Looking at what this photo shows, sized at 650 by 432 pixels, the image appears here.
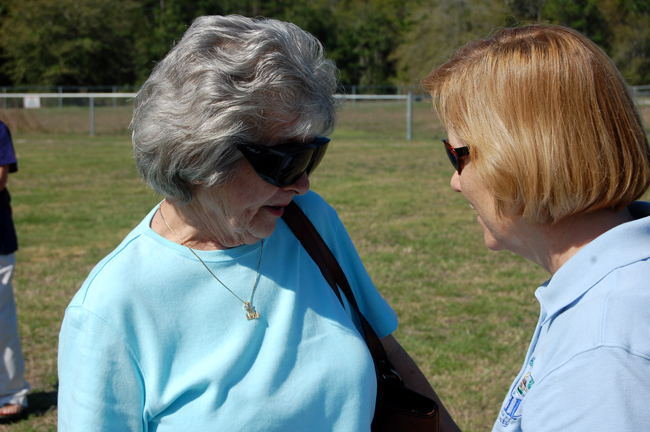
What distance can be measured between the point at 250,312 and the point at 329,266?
33cm

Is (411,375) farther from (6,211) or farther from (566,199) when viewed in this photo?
(6,211)

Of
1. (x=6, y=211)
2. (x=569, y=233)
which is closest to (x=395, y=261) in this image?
(x=6, y=211)

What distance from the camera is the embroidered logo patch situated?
131 centimetres

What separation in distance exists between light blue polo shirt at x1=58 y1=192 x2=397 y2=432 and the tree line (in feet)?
102

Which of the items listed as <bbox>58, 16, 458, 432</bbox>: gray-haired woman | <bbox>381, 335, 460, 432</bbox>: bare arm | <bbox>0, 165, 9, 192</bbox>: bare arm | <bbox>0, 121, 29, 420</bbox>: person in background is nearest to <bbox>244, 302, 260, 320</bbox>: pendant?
<bbox>58, 16, 458, 432</bbox>: gray-haired woman

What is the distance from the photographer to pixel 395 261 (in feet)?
22.0

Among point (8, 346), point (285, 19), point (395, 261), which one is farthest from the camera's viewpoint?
point (285, 19)

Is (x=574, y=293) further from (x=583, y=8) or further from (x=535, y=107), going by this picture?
(x=583, y=8)

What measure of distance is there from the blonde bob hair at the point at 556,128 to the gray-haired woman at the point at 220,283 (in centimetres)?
55

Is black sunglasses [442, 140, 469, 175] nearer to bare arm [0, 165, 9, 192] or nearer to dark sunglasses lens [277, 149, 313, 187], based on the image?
dark sunglasses lens [277, 149, 313, 187]

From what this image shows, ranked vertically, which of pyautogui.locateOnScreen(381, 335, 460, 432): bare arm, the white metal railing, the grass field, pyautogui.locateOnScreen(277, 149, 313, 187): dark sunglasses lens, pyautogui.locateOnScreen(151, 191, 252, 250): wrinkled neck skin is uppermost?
pyautogui.locateOnScreen(277, 149, 313, 187): dark sunglasses lens

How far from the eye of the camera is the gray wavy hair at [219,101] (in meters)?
1.54

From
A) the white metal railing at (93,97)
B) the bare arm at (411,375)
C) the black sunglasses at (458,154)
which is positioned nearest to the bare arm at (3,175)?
the bare arm at (411,375)

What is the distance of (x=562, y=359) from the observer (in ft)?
3.68
